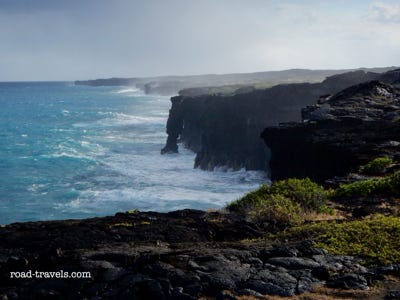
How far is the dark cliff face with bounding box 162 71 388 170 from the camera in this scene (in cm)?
7231

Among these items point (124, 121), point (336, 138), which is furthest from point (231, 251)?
point (124, 121)

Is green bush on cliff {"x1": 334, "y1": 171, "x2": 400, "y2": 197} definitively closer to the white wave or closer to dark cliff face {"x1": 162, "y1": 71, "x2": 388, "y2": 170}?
dark cliff face {"x1": 162, "y1": 71, "x2": 388, "y2": 170}

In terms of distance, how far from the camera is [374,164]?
802 inches

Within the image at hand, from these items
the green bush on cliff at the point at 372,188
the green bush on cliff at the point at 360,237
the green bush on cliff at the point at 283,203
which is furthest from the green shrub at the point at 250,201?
the green bush on cliff at the point at 360,237

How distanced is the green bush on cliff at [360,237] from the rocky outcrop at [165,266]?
0.33 m

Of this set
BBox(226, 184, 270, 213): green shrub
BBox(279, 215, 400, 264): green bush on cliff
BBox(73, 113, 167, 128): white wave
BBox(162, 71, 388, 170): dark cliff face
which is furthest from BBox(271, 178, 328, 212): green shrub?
BBox(73, 113, 167, 128): white wave

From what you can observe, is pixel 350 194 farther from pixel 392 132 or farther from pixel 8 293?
pixel 8 293

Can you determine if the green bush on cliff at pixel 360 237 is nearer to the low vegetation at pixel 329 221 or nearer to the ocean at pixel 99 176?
the low vegetation at pixel 329 221

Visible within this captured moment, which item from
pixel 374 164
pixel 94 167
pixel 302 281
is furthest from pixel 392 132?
pixel 94 167

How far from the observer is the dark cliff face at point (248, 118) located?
237ft

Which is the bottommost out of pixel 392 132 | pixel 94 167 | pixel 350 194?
pixel 94 167

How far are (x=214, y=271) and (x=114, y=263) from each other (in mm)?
1927

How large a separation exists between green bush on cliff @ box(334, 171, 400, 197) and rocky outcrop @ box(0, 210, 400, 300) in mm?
6736

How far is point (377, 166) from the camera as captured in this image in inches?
795
